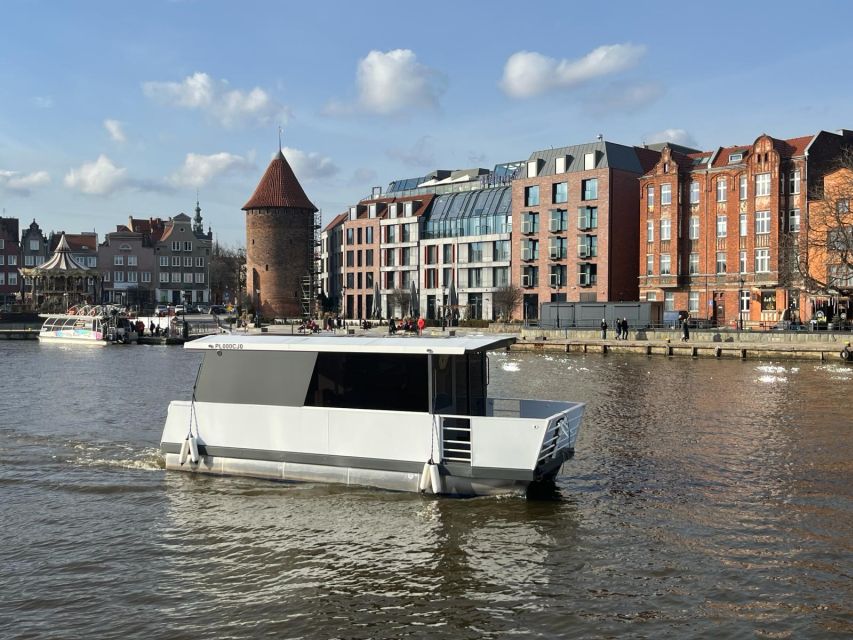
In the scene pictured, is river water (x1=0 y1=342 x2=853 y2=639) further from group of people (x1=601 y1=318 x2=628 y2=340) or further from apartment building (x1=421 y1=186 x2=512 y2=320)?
apartment building (x1=421 y1=186 x2=512 y2=320)

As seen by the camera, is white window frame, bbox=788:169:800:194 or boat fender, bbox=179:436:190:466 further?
white window frame, bbox=788:169:800:194

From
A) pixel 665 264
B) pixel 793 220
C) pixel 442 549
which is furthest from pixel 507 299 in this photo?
pixel 442 549

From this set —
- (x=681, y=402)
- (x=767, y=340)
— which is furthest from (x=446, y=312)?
(x=681, y=402)

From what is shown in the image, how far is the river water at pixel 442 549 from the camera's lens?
11641 millimetres

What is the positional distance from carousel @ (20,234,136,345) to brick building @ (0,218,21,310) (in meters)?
8.70

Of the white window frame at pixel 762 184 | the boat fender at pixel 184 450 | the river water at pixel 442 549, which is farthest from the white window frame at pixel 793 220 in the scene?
the boat fender at pixel 184 450

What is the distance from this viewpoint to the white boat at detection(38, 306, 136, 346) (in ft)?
269

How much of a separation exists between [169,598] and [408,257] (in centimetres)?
9829

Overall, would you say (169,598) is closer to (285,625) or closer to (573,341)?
(285,625)

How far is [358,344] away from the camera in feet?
57.6

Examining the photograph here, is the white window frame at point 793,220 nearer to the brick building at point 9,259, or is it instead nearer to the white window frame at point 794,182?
the white window frame at point 794,182

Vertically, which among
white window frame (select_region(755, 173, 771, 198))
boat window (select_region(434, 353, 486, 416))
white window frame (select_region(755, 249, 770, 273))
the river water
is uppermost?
white window frame (select_region(755, 173, 771, 198))

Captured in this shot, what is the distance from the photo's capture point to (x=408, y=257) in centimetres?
10994

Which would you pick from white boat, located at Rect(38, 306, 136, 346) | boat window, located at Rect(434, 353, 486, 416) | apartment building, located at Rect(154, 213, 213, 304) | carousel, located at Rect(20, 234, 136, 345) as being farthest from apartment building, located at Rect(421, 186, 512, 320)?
boat window, located at Rect(434, 353, 486, 416)
